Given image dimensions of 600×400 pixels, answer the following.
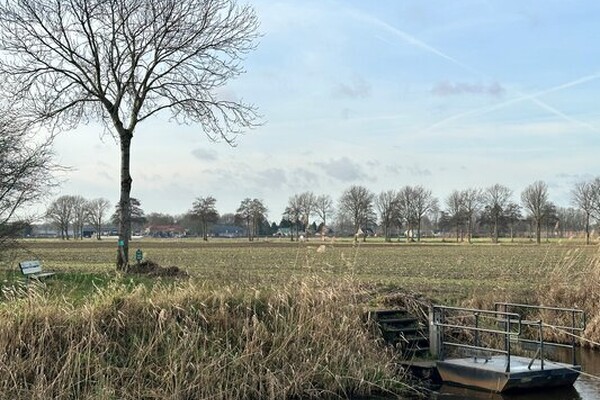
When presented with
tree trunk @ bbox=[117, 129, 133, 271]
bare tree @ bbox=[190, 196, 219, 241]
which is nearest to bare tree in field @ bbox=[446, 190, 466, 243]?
bare tree @ bbox=[190, 196, 219, 241]

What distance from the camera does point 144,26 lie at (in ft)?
76.5

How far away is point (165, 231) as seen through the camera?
145125 millimetres

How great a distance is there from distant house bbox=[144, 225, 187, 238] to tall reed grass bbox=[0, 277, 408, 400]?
425 feet

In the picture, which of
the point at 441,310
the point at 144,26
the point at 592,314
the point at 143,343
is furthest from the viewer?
the point at 144,26

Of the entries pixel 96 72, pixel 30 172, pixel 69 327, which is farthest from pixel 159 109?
pixel 69 327

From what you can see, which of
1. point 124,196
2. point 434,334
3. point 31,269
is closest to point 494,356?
point 434,334

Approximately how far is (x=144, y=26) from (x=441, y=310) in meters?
15.2

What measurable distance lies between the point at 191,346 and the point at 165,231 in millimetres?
137301

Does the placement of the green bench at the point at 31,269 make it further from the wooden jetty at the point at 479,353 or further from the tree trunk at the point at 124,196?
the wooden jetty at the point at 479,353

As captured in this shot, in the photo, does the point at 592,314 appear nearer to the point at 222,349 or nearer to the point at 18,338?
the point at 222,349

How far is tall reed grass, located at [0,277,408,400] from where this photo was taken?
33.3 feet

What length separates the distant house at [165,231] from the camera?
467ft

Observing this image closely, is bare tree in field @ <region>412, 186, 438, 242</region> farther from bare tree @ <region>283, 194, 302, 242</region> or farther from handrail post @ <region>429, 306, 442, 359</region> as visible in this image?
handrail post @ <region>429, 306, 442, 359</region>

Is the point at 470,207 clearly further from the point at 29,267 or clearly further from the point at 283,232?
the point at 29,267
